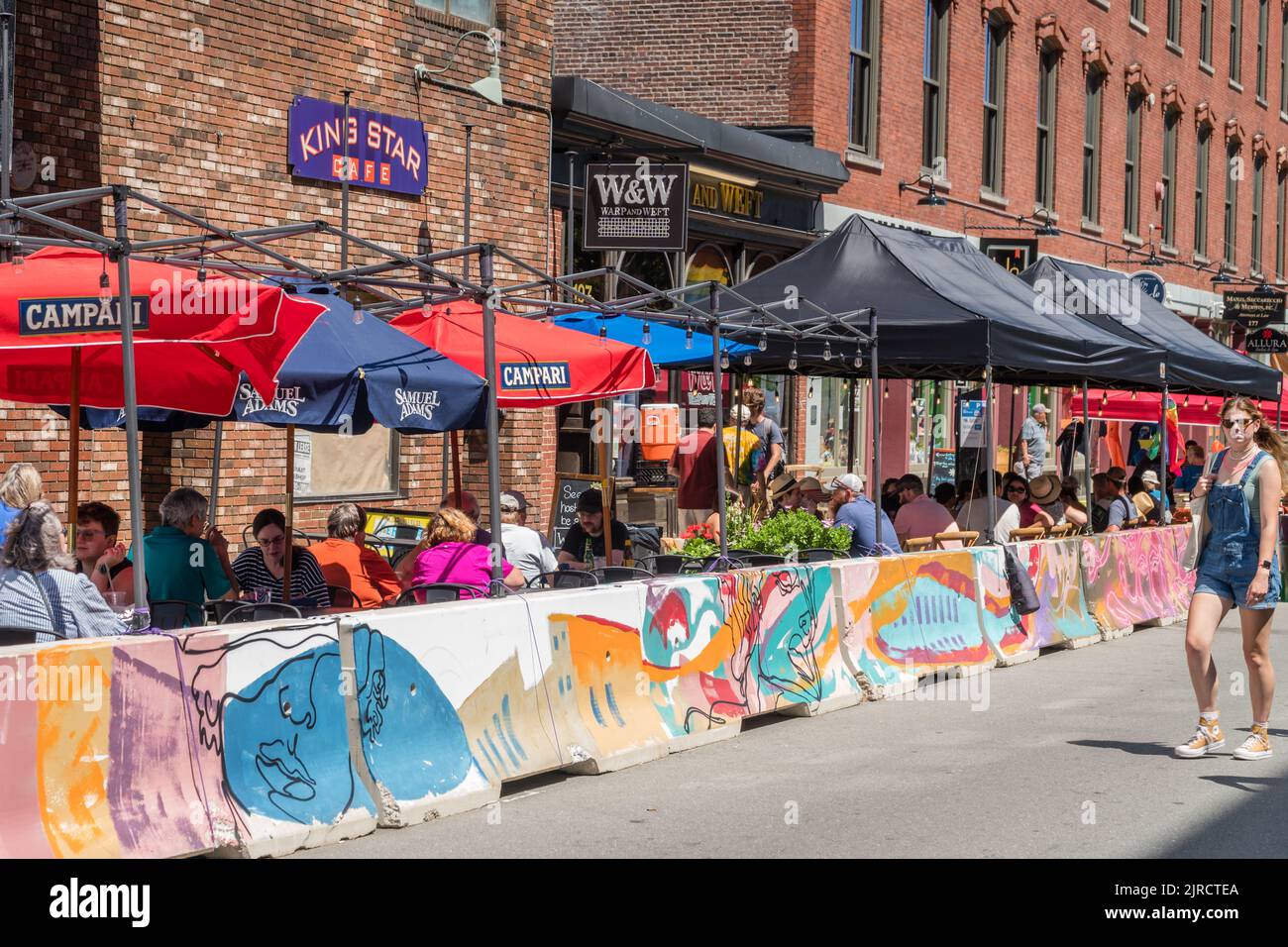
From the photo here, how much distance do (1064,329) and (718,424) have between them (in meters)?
5.62

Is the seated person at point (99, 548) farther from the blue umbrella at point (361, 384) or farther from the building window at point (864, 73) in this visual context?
the building window at point (864, 73)

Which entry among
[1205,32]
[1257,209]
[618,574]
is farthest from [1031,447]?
[1257,209]

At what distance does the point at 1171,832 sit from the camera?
756cm

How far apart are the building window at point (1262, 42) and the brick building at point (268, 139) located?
29.3 m

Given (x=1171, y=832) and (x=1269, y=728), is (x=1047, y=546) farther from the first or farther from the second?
(x=1171, y=832)

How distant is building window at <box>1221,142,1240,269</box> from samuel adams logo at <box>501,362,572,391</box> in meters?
33.1

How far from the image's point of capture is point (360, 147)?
16.0 meters

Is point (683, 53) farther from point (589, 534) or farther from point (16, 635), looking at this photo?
point (16, 635)

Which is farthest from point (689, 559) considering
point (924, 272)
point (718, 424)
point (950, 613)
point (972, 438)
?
point (972, 438)

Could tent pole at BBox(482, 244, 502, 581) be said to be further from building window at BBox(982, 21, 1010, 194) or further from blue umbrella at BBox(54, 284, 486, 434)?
building window at BBox(982, 21, 1010, 194)

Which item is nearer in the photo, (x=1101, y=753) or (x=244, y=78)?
(x=1101, y=753)

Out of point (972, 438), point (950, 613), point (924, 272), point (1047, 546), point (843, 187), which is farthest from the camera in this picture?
point (843, 187)

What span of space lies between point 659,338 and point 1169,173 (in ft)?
84.0

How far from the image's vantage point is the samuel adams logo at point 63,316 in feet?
24.9
